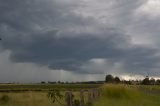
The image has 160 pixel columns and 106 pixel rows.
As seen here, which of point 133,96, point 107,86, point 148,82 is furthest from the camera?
point 148,82

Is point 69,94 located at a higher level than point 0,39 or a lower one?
lower

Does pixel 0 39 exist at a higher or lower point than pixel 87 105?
higher

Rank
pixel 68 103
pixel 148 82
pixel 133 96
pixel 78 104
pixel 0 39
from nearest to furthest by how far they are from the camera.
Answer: pixel 68 103
pixel 0 39
pixel 78 104
pixel 133 96
pixel 148 82

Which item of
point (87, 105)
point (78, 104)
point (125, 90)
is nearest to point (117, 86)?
point (125, 90)

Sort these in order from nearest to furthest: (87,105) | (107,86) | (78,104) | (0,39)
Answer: (0,39), (78,104), (87,105), (107,86)

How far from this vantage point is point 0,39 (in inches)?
514

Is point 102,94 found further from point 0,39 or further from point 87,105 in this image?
point 0,39

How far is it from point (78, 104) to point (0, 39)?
378cm

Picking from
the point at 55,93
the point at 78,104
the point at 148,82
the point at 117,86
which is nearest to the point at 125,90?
the point at 117,86

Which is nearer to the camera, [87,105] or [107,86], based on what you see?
[87,105]

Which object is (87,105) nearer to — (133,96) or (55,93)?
(55,93)

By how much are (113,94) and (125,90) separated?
1418 mm

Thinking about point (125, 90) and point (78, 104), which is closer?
point (78, 104)

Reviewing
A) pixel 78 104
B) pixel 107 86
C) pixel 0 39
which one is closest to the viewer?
pixel 0 39
